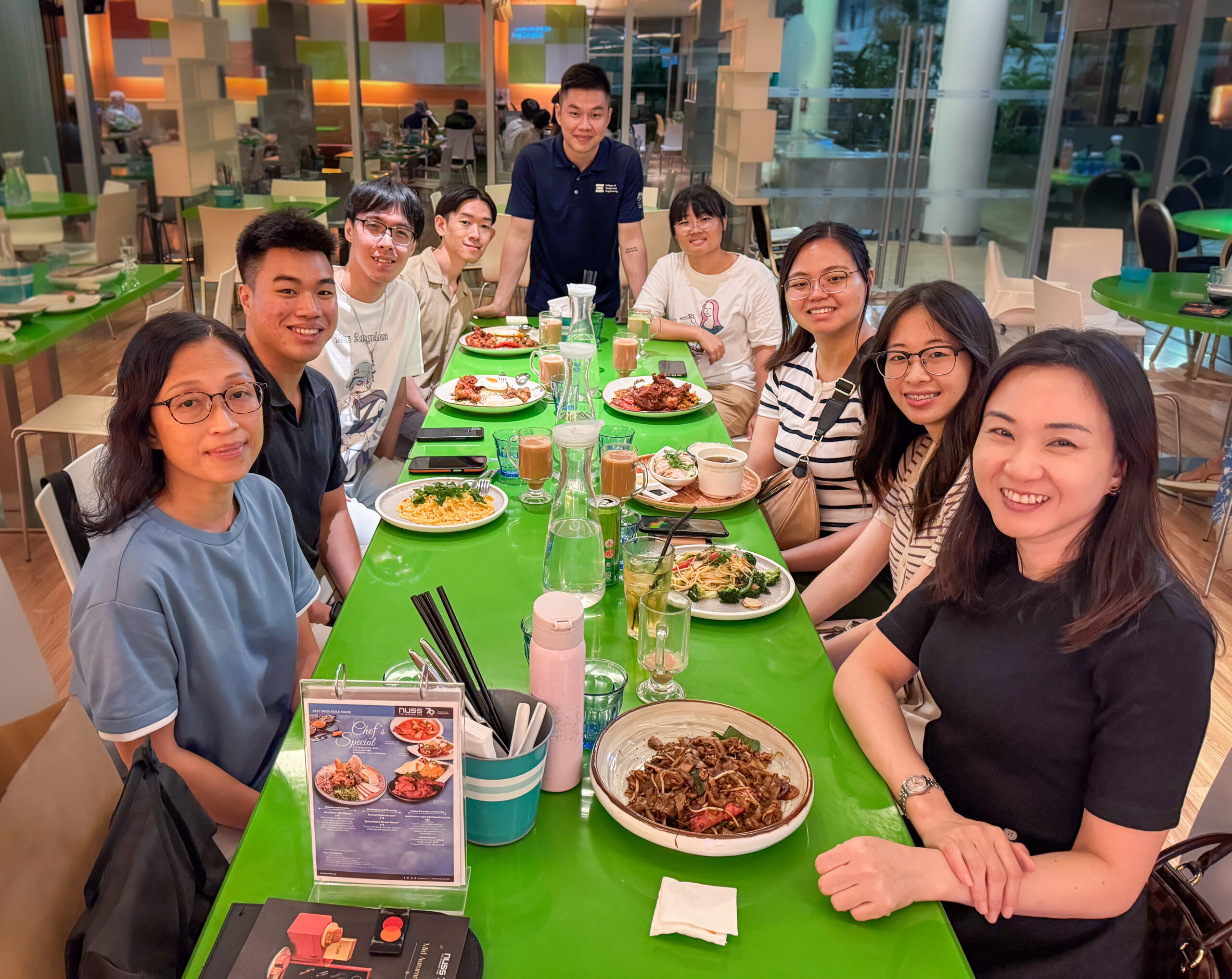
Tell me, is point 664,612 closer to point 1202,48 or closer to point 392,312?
point 392,312

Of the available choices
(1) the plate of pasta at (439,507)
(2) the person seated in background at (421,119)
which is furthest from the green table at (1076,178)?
(1) the plate of pasta at (439,507)

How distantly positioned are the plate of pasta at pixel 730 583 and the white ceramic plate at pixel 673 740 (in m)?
0.35

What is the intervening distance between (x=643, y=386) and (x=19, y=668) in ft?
6.34

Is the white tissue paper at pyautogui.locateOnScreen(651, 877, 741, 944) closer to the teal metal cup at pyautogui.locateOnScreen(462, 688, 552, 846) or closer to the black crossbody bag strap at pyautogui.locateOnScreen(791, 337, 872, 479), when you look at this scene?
the teal metal cup at pyautogui.locateOnScreen(462, 688, 552, 846)

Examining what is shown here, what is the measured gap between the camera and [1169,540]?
427cm

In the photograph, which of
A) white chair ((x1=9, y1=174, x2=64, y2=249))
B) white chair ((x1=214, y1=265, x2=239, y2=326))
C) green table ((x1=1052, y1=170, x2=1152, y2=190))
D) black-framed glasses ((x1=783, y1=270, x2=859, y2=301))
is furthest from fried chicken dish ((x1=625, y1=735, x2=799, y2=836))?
green table ((x1=1052, y1=170, x2=1152, y2=190))

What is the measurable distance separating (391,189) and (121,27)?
6.61m

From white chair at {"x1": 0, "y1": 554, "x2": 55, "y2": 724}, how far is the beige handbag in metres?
1.58

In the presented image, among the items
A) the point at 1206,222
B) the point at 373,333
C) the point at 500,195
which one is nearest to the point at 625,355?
the point at 373,333

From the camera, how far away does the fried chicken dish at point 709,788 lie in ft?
4.06

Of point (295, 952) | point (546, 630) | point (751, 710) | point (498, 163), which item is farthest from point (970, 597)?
point (498, 163)

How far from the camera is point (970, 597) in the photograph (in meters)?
1.47

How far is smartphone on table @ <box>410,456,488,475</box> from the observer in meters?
2.47

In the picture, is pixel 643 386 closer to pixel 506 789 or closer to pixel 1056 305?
pixel 506 789
